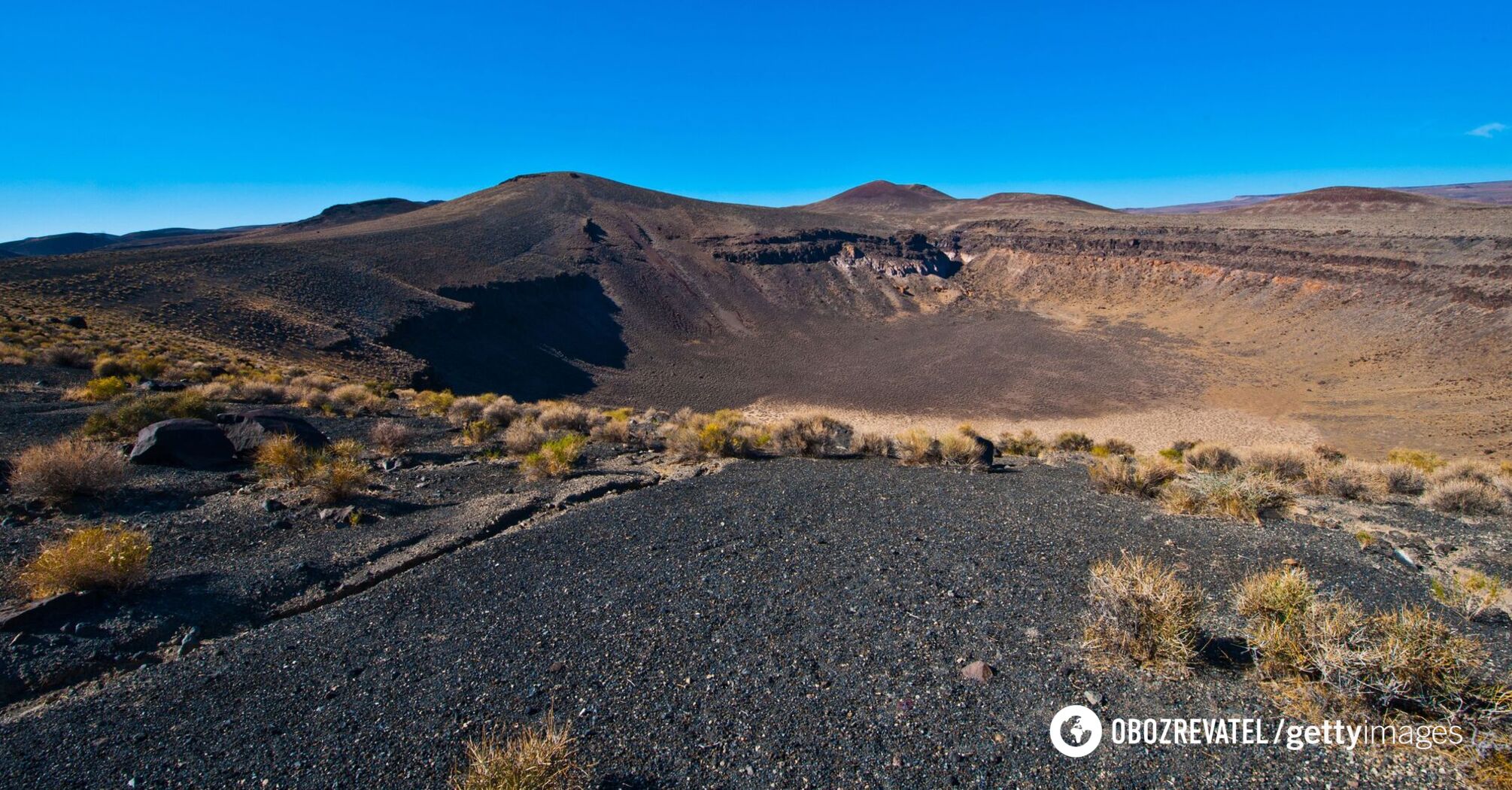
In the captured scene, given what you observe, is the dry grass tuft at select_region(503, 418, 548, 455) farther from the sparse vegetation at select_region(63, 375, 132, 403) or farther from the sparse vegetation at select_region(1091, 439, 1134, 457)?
the sparse vegetation at select_region(1091, 439, 1134, 457)

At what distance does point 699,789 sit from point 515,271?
46160 mm

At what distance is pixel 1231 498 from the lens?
8.37 m

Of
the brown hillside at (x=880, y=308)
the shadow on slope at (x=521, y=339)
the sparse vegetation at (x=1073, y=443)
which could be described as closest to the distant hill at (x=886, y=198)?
the brown hillside at (x=880, y=308)

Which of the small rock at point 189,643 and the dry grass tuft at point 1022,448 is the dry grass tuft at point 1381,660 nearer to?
the small rock at point 189,643

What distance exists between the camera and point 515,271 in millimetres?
44812

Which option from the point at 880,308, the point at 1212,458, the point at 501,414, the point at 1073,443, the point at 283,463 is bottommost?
the point at 1073,443

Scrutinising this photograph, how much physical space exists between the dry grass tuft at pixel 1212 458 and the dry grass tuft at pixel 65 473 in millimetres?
18011

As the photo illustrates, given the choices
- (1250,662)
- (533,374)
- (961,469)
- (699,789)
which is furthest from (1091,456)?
(533,374)

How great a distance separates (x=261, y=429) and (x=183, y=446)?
98 cm

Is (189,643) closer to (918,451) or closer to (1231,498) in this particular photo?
(918,451)

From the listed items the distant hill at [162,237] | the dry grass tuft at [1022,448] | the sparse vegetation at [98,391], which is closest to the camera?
the sparse vegetation at [98,391]

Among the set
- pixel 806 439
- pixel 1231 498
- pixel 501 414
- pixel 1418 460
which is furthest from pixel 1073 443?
pixel 501 414

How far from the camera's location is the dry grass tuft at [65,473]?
708 cm

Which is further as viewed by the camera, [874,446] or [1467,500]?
[874,446]
